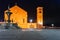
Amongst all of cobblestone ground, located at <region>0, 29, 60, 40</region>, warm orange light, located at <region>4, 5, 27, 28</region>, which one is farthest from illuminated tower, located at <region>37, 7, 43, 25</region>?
cobblestone ground, located at <region>0, 29, 60, 40</region>

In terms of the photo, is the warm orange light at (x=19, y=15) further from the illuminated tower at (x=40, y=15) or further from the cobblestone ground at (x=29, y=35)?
the cobblestone ground at (x=29, y=35)

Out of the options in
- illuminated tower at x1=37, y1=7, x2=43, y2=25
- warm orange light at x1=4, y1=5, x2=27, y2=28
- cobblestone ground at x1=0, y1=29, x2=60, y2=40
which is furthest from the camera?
warm orange light at x1=4, y1=5, x2=27, y2=28

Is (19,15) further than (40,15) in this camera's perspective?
Yes

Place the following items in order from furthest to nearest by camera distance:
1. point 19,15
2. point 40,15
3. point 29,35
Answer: point 19,15
point 40,15
point 29,35

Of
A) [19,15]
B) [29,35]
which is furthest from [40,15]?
[29,35]

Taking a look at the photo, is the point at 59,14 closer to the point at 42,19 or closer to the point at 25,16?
the point at 42,19

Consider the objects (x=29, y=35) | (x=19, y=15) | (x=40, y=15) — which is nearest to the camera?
(x=29, y=35)

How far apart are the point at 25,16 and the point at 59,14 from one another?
20.0ft

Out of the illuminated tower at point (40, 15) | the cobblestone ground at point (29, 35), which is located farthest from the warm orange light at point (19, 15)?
the cobblestone ground at point (29, 35)

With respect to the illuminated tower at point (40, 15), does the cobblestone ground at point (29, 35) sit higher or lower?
lower

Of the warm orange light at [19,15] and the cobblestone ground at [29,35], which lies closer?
the cobblestone ground at [29,35]

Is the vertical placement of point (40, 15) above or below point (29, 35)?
above

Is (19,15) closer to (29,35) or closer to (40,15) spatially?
(40,15)

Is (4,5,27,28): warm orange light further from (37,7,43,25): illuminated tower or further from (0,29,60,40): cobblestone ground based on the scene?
(0,29,60,40): cobblestone ground
